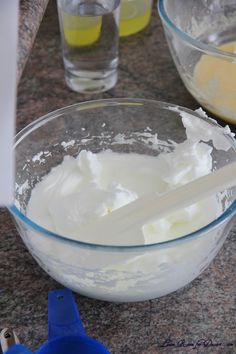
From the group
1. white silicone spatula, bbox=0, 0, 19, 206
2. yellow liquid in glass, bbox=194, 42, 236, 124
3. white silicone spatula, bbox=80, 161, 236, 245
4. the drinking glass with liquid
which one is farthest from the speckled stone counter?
white silicone spatula, bbox=80, 161, 236, 245

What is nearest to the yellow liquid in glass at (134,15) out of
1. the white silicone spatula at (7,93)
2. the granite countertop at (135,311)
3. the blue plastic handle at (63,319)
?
the white silicone spatula at (7,93)

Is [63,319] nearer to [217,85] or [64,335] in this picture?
[64,335]

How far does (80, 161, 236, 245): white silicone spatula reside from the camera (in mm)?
750

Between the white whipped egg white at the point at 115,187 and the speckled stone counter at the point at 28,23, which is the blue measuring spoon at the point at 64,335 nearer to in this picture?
the white whipped egg white at the point at 115,187

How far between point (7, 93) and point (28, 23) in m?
0.40

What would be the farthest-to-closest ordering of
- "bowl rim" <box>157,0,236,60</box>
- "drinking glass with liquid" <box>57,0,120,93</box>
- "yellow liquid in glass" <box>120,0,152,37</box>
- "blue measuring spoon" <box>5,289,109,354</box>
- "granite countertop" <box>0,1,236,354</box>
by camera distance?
"yellow liquid in glass" <box>120,0,152,37</box> → "drinking glass with liquid" <box>57,0,120,93</box> → "bowl rim" <box>157,0,236,60</box> → "granite countertop" <box>0,1,236,354</box> → "blue measuring spoon" <box>5,289,109,354</box>

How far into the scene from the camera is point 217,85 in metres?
1.04

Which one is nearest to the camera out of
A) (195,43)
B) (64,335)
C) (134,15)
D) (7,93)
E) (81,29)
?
(64,335)

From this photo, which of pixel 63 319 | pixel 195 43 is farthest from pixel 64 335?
pixel 195 43

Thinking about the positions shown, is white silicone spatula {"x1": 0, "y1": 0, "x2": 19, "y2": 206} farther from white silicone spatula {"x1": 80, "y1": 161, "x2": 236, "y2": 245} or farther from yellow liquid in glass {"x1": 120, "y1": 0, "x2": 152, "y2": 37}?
yellow liquid in glass {"x1": 120, "y1": 0, "x2": 152, "y2": 37}

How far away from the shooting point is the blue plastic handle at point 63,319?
688mm

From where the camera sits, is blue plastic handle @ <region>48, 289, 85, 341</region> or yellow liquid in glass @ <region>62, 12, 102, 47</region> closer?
blue plastic handle @ <region>48, 289, 85, 341</region>

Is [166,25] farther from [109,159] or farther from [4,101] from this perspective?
[4,101]

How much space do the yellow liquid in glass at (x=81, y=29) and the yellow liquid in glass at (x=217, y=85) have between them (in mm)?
187
